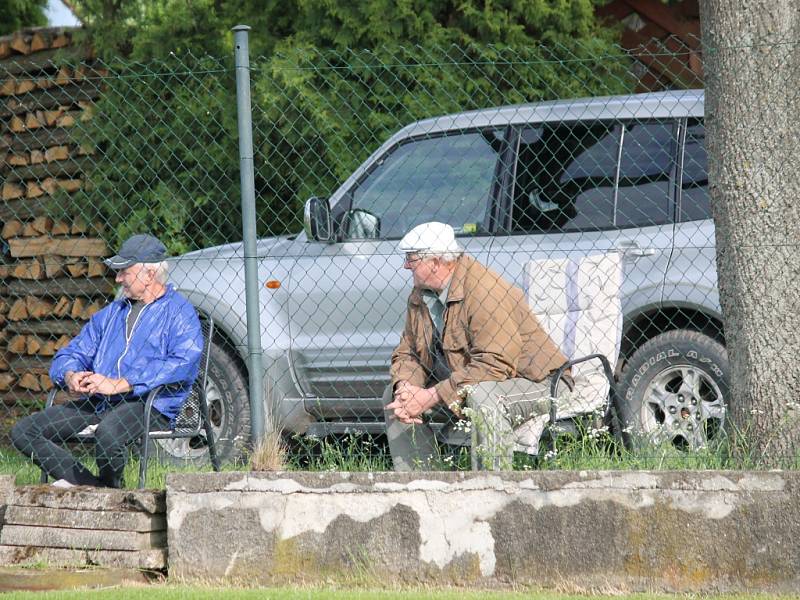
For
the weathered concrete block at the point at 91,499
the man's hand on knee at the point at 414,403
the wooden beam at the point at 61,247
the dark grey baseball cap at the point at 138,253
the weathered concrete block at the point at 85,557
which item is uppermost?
the wooden beam at the point at 61,247

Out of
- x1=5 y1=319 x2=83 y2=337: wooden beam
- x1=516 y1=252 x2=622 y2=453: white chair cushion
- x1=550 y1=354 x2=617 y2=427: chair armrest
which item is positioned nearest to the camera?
x1=550 y1=354 x2=617 y2=427: chair armrest

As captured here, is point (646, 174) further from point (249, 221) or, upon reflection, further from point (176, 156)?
point (176, 156)

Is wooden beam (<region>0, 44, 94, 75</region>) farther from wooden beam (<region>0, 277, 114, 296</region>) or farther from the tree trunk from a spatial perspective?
the tree trunk

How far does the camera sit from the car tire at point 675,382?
256 inches

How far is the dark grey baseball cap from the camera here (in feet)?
21.2

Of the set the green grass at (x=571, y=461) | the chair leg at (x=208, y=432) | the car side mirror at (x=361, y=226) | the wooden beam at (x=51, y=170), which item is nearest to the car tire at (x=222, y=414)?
the green grass at (x=571, y=461)

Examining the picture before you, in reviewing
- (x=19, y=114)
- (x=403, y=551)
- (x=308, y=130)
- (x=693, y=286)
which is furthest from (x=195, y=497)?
(x=19, y=114)

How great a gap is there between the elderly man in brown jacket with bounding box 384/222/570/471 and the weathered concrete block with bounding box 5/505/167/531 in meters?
1.12

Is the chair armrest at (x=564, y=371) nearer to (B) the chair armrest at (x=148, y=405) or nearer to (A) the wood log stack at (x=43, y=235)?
(B) the chair armrest at (x=148, y=405)

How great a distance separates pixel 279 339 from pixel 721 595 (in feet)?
10.3

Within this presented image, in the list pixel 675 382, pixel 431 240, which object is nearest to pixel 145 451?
pixel 431 240

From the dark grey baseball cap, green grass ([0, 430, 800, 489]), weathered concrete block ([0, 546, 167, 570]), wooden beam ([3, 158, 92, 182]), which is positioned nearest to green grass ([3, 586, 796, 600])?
weathered concrete block ([0, 546, 167, 570])

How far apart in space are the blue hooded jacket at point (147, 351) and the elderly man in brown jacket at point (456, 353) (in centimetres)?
97

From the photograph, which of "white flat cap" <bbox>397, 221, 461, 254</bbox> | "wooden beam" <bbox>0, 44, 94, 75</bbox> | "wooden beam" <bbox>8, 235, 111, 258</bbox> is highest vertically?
"wooden beam" <bbox>0, 44, 94, 75</bbox>
